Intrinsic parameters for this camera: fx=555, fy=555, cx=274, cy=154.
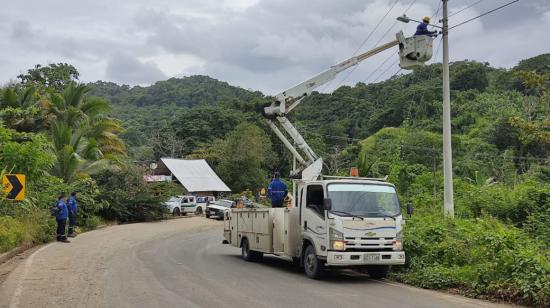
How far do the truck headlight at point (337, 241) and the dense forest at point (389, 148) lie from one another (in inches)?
71.5

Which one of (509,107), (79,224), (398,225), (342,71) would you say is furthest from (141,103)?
(398,225)

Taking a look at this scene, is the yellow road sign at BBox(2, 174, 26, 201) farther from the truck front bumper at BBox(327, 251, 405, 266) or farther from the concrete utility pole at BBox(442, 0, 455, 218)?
the concrete utility pole at BBox(442, 0, 455, 218)

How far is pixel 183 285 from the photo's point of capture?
10945 mm

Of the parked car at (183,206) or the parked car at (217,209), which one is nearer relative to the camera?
the parked car at (217,209)

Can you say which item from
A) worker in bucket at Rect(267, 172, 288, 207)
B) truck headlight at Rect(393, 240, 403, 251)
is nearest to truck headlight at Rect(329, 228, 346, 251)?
truck headlight at Rect(393, 240, 403, 251)

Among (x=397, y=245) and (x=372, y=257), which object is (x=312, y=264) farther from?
(x=397, y=245)

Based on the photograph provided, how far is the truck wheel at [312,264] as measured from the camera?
40.4 ft

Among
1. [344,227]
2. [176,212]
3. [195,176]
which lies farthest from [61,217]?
[195,176]

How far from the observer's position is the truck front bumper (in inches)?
458

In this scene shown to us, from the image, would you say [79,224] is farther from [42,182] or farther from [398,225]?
[398,225]

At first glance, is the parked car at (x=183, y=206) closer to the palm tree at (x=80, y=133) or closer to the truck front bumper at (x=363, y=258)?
the palm tree at (x=80, y=133)

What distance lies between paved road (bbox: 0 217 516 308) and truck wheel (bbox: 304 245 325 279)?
0.25m

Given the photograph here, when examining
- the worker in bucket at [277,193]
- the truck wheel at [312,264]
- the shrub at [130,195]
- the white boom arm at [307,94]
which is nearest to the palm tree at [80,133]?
the shrub at [130,195]

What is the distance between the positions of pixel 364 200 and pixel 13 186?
34.1 ft
